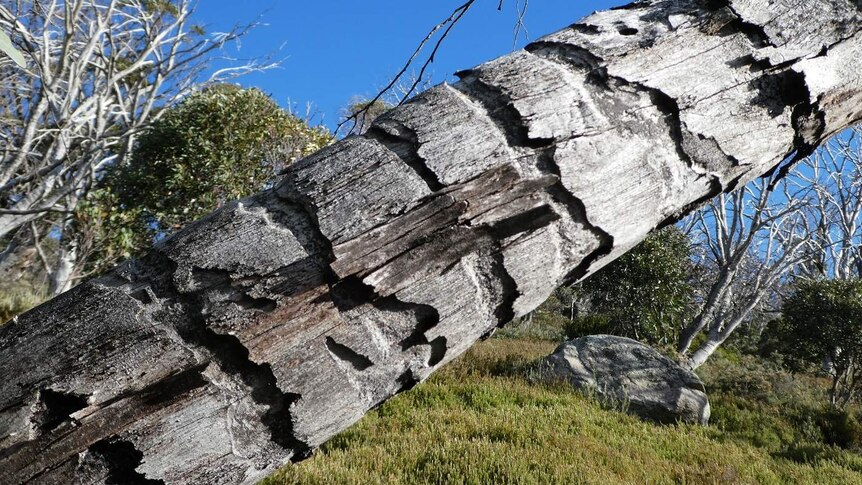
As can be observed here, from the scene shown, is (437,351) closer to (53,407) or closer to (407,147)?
(407,147)

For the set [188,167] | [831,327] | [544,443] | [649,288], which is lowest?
[831,327]

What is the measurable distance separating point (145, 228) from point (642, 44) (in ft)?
29.5

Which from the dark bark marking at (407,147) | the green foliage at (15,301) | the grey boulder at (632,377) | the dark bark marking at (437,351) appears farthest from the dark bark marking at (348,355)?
the grey boulder at (632,377)

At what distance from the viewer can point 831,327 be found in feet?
38.8

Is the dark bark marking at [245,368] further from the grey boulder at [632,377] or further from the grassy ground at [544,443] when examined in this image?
the grey boulder at [632,377]

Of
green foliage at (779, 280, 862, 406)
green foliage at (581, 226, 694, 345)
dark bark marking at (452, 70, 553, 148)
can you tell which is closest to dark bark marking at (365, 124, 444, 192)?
dark bark marking at (452, 70, 553, 148)

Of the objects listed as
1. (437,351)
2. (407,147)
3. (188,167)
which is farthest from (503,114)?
(188,167)

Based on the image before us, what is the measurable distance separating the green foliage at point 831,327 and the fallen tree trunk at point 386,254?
13846 mm

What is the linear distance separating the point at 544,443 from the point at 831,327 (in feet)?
33.4

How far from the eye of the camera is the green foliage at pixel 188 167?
8.32m

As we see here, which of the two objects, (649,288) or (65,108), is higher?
(65,108)

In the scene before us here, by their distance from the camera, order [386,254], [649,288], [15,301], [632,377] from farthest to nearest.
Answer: [649,288]
[632,377]
[15,301]
[386,254]

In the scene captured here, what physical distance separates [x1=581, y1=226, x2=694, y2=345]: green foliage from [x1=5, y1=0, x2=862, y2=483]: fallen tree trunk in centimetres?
1303

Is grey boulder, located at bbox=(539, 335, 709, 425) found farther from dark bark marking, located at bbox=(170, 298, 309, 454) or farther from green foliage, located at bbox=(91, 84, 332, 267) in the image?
dark bark marking, located at bbox=(170, 298, 309, 454)
